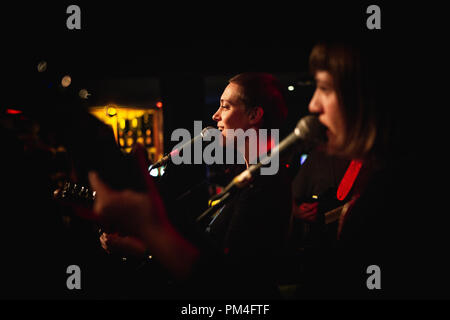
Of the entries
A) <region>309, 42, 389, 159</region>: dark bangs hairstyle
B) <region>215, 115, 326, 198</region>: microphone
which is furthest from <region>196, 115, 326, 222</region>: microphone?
<region>309, 42, 389, 159</region>: dark bangs hairstyle

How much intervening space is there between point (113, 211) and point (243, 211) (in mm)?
703

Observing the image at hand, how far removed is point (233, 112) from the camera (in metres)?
1.74

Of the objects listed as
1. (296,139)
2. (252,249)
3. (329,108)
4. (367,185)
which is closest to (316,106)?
(329,108)

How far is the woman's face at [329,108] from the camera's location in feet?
A: 3.52

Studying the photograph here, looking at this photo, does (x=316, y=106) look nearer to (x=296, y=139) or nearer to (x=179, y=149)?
(x=296, y=139)

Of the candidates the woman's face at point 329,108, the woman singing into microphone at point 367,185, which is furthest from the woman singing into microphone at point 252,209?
the woman's face at point 329,108

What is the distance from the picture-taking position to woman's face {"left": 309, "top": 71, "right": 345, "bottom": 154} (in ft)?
3.52

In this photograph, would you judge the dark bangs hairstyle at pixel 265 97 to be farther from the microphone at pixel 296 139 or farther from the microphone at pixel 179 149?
the microphone at pixel 296 139

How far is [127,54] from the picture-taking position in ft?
14.2

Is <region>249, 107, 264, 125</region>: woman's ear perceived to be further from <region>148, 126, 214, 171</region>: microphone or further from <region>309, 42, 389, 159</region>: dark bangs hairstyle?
<region>309, 42, 389, 159</region>: dark bangs hairstyle

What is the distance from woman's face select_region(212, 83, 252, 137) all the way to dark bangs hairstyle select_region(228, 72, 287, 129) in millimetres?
31

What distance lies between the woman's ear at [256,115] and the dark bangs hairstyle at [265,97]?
0.02m

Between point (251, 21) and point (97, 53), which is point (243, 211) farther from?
point (97, 53)
